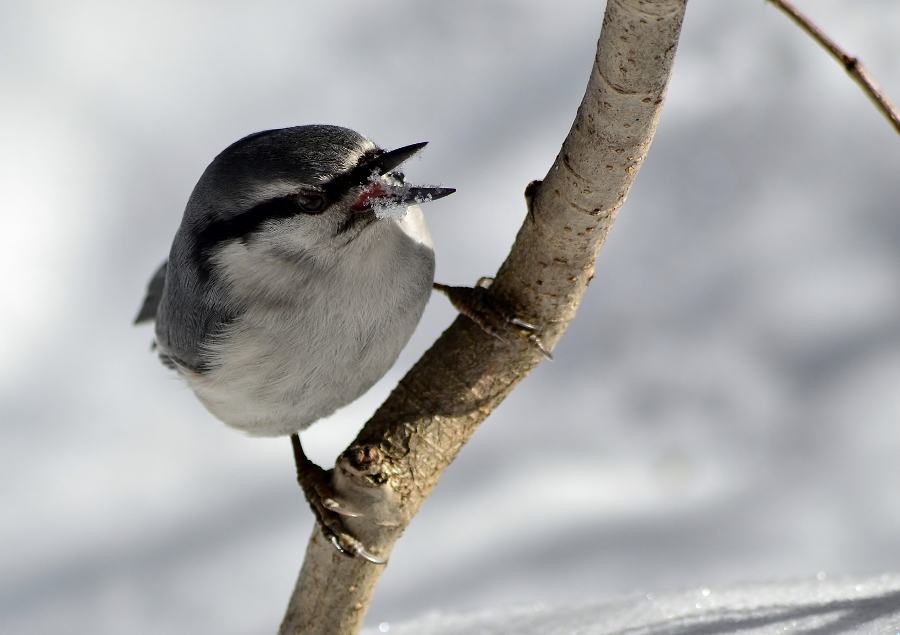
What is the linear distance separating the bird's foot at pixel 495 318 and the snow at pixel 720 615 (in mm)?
491

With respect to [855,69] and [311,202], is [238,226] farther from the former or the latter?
[855,69]

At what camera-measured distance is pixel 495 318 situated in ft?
4.28

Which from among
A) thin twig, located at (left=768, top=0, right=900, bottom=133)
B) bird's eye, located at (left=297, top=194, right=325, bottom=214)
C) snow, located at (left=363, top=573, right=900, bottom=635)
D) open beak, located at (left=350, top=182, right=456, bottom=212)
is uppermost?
bird's eye, located at (left=297, top=194, right=325, bottom=214)


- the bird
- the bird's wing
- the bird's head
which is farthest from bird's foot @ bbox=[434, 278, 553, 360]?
the bird's wing

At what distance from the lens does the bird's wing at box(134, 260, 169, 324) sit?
179cm

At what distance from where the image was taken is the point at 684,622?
139cm

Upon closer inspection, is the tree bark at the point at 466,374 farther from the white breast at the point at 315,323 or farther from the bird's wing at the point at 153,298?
the bird's wing at the point at 153,298

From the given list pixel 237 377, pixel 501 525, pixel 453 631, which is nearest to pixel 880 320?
pixel 501 525

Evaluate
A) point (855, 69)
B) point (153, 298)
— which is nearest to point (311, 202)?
point (855, 69)

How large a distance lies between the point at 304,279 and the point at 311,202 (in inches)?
4.6

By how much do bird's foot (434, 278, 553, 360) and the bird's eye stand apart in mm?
294

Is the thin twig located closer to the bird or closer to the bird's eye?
the bird

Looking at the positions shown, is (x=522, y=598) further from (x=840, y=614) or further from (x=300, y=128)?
(x=300, y=128)

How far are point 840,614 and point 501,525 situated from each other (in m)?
1.03
